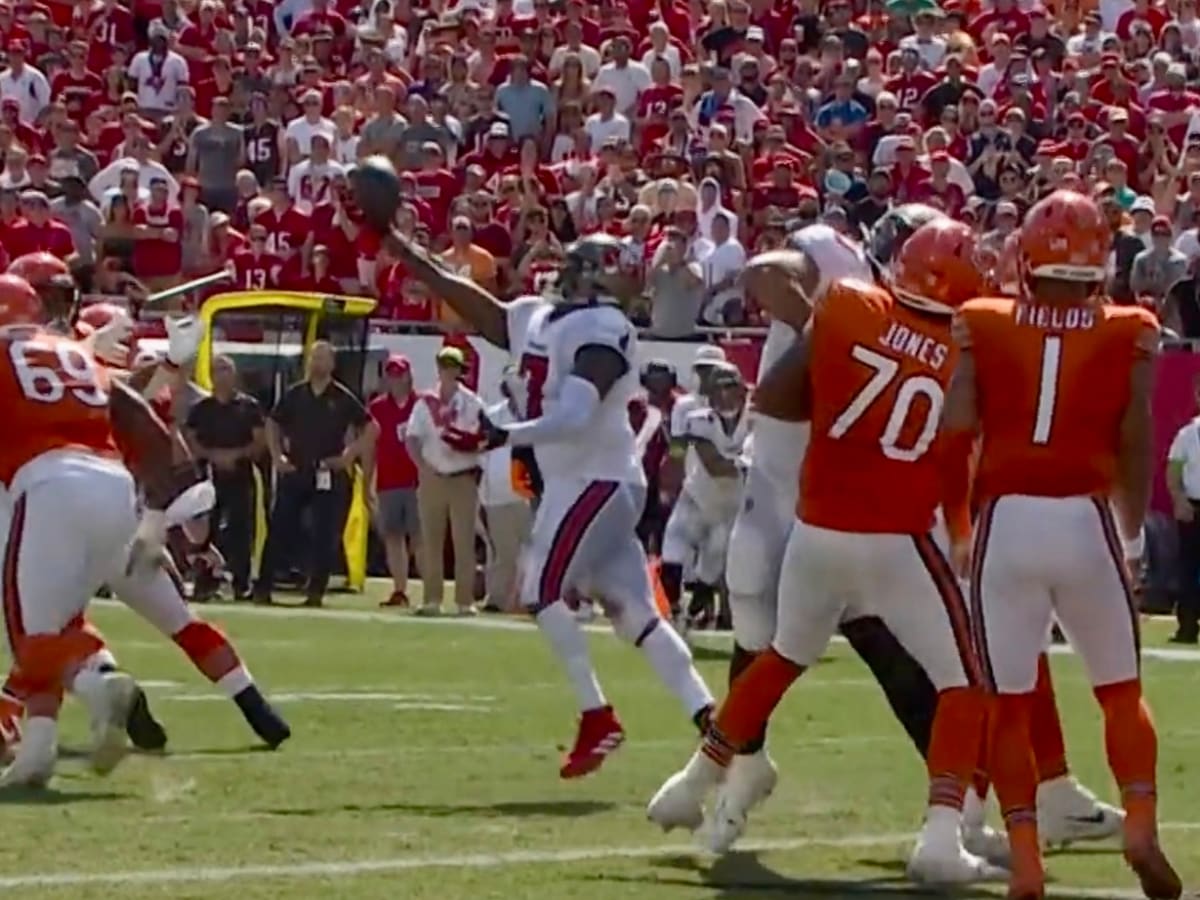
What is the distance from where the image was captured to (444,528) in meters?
20.0

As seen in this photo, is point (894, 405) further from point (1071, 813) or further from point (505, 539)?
point (505, 539)

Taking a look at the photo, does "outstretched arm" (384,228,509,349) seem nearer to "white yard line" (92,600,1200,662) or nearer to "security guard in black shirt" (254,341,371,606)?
"white yard line" (92,600,1200,662)

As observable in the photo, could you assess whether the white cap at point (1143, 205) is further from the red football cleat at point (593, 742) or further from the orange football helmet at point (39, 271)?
the orange football helmet at point (39, 271)

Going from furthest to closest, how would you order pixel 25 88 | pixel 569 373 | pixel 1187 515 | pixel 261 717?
pixel 25 88 < pixel 1187 515 < pixel 261 717 < pixel 569 373

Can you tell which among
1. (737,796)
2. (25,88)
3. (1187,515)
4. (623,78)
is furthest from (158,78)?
(737,796)

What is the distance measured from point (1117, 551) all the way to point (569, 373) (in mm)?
2718

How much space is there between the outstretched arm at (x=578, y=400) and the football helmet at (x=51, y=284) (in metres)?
1.49

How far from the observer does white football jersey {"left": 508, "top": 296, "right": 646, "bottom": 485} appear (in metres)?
9.77

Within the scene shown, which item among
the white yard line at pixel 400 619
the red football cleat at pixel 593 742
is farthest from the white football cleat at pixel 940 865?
the white yard line at pixel 400 619

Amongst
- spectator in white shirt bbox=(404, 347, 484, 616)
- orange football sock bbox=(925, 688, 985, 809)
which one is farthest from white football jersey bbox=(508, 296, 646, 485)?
spectator in white shirt bbox=(404, 347, 484, 616)

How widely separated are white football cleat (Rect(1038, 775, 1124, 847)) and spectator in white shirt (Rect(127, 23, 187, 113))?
18.2 meters

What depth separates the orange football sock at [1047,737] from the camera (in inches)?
320

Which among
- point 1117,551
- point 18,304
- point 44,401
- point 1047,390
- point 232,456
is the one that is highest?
point 1047,390

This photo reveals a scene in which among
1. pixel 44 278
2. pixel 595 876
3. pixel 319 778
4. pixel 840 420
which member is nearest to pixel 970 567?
pixel 840 420
